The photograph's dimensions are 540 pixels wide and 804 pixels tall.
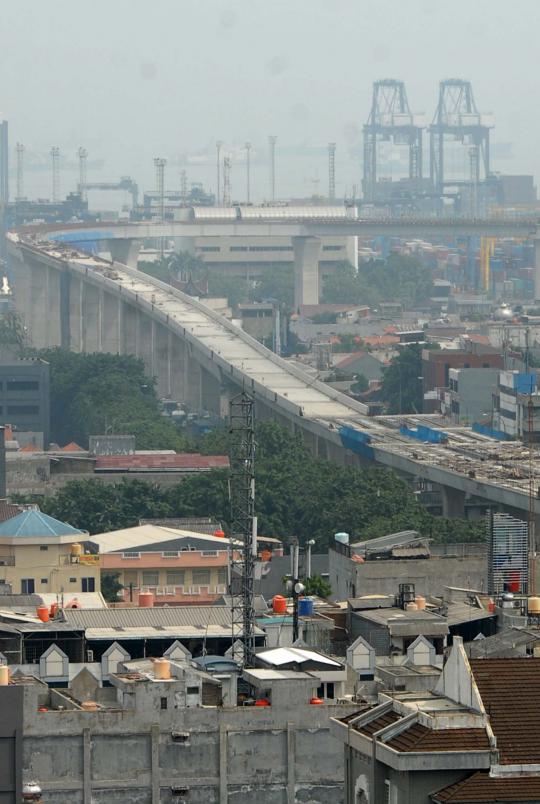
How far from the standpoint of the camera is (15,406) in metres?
84.6

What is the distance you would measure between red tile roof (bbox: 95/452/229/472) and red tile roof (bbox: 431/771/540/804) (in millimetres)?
51463

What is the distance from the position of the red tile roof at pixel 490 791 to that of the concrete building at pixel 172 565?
32.1 metres

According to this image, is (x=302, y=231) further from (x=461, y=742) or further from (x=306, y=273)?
(x=461, y=742)

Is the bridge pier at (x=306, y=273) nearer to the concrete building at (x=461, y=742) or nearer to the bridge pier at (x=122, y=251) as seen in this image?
the bridge pier at (x=122, y=251)

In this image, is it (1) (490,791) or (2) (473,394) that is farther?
(2) (473,394)

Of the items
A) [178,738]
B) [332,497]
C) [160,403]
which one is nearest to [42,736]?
[178,738]

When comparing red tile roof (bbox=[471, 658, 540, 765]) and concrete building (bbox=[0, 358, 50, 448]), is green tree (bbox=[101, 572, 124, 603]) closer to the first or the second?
red tile roof (bbox=[471, 658, 540, 765])

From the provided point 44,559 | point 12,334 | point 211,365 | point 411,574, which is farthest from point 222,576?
point 12,334

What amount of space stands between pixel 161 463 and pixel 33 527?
22105mm

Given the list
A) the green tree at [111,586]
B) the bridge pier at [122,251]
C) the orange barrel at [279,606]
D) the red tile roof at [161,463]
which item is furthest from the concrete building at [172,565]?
the bridge pier at [122,251]

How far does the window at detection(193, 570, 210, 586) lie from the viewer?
156 feet

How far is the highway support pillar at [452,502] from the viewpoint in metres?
65.0

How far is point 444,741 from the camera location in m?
14.9

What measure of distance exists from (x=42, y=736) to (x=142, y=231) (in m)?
147
